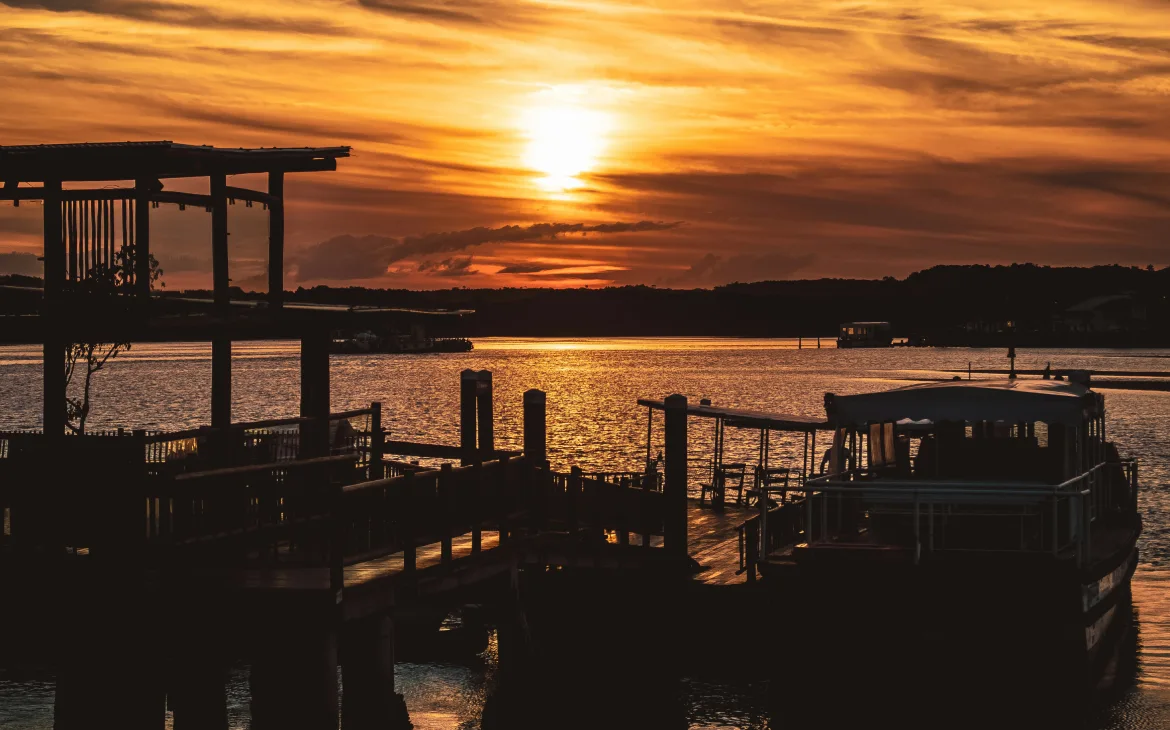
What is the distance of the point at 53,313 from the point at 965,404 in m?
11.8

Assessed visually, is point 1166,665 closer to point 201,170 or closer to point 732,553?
point 732,553

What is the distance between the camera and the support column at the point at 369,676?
53.8 feet

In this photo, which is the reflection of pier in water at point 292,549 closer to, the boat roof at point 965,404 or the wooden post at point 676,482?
the wooden post at point 676,482

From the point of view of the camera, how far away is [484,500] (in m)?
19.3

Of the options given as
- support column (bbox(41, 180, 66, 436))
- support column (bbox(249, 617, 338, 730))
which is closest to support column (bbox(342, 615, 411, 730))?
support column (bbox(249, 617, 338, 730))

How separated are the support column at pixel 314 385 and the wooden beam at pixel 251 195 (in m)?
1.95

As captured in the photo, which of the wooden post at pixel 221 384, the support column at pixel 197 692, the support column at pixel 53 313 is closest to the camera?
the support column at pixel 197 692

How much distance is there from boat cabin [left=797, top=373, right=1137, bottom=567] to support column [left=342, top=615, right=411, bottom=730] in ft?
18.4

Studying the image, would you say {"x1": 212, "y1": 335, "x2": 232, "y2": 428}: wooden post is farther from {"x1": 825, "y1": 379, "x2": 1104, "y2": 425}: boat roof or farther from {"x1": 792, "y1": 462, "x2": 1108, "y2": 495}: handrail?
{"x1": 825, "y1": 379, "x2": 1104, "y2": 425}: boat roof

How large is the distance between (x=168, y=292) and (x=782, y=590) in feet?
31.8

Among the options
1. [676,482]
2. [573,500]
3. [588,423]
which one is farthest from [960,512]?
[588,423]

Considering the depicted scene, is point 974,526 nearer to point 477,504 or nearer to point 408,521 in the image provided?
point 477,504

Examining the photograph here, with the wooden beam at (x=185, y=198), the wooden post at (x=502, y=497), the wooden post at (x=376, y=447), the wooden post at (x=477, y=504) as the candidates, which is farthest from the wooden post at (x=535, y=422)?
the wooden beam at (x=185, y=198)

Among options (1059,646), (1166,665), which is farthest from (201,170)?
(1166,665)
